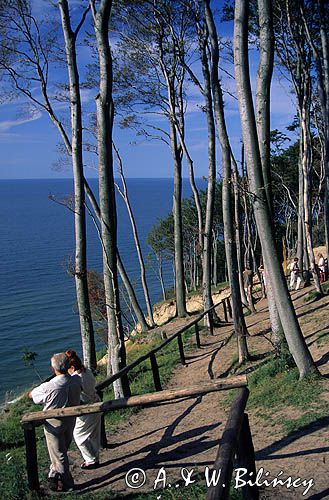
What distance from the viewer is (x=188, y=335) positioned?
60.7ft

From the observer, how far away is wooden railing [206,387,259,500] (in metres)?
3.44

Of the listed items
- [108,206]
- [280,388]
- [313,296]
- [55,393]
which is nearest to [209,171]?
[313,296]

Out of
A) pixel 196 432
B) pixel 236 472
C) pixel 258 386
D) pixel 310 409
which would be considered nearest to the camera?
pixel 236 472

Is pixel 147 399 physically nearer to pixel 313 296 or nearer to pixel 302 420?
pixel 302 420

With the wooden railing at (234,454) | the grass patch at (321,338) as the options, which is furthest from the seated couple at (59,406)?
the grass patch at (321,338)

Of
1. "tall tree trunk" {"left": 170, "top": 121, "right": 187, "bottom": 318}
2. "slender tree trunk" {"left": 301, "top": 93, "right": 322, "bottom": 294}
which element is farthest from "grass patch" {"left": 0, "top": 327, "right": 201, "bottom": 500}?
"slender tree trunk" {"left": 301, "top": 93, "right": 322, "bottom": 294}

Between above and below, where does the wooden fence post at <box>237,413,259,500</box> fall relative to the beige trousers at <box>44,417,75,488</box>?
above

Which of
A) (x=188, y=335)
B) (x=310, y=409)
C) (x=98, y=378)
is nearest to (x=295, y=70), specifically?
(x=188, y=335)

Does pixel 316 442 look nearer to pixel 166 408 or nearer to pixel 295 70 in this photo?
pixel 166 408

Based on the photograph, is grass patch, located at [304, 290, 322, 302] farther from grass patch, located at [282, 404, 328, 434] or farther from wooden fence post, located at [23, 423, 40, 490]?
wooden fence post, located at [23, 423, 40, 490]

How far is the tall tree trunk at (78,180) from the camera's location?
14.6 metres

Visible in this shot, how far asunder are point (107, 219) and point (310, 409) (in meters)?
4.56

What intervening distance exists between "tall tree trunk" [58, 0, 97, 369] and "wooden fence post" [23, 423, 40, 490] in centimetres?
842

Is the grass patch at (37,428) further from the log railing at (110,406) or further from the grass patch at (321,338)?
the grass patch at (321,338)
